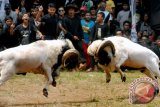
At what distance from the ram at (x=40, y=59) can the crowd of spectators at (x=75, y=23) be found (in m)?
3.92

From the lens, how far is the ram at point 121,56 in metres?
13.6

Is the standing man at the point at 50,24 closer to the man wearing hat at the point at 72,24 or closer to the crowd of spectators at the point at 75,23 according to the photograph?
the crowd of spectators at the point at 75,23

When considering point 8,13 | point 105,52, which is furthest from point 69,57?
point 8,13

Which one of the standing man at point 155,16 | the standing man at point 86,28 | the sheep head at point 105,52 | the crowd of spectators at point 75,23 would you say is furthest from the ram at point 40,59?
the standing man at point 155,16

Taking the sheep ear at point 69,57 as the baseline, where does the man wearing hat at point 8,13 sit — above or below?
below

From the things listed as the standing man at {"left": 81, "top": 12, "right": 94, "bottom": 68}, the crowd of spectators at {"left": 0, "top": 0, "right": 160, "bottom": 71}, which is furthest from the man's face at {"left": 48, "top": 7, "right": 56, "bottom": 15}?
the standing man at {"left": 81, "top": 12, "right": 94, "bottom": 68}

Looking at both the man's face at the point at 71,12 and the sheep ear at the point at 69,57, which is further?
the man's face at the point at 71,12

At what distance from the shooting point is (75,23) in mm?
18953

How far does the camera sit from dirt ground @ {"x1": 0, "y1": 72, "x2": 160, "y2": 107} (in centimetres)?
1305

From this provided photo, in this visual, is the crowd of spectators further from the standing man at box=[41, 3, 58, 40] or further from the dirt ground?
the dirt ground

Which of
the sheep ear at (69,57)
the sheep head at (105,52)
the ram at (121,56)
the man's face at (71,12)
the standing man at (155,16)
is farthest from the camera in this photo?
the standing man at (155,16)

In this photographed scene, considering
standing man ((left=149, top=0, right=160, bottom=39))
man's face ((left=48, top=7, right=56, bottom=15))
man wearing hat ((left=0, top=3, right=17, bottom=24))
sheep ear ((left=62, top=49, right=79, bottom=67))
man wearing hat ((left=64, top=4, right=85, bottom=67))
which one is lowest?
standing man ((left=149, top=0, right=160, bottom=39))

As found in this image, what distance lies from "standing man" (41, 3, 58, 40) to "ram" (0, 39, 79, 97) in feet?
15.7

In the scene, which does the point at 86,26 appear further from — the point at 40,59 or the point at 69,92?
the point at 40,59
